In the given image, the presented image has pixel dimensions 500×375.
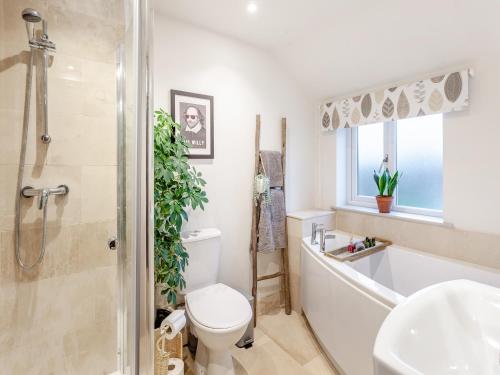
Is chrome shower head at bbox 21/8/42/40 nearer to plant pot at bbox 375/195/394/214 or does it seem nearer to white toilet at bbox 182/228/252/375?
white toilet at bbox 182/228/252/375

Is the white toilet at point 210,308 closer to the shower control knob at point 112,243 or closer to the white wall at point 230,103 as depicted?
the white wall at point 230,103

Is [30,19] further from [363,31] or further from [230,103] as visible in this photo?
[363,31]

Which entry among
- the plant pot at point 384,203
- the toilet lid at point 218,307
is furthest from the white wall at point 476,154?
the toilet lid at point 218,307

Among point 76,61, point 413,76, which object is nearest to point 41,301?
point 76,61

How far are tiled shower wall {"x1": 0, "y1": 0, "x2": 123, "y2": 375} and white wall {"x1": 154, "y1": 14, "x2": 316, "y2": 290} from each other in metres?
0.52

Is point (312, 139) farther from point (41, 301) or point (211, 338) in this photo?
point (41, 301)

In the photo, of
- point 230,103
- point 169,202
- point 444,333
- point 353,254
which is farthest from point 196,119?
point 444,333

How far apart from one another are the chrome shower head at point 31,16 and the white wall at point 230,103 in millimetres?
738

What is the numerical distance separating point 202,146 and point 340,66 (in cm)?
138

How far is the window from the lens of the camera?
2.14 metres

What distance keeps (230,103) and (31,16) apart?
132 cm

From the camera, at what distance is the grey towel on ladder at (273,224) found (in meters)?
2.29

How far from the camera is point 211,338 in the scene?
1.46 meters

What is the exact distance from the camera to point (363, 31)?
1938 millimetres
